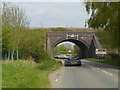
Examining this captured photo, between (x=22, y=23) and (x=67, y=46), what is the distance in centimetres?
11524

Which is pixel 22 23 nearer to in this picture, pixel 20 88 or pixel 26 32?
pixel 26 32

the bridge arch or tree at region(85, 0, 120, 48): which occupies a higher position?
tree at region(85, 0, 120, 48)

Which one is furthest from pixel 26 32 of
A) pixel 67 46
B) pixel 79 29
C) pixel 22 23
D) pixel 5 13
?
pixel 67 46

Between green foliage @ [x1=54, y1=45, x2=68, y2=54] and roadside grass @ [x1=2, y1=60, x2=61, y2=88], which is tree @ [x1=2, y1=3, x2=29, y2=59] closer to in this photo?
roadside grass @ [x1=2, y1=60, x2=61, y2=88]

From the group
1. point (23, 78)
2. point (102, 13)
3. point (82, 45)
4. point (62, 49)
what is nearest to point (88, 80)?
point (23, 78)

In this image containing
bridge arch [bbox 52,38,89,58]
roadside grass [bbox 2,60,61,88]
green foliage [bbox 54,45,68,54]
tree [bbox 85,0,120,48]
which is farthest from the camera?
green foliage [bbox 54,45,68,54]

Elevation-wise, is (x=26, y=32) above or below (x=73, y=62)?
above

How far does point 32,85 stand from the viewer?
15133 millimetres

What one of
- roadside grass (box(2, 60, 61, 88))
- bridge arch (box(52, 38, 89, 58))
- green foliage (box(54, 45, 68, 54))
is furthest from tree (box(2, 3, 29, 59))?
green foliage (box(54, 45, 68, 54))

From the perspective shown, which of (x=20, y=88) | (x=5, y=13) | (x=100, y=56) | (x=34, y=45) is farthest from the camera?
(x=100, y=56)

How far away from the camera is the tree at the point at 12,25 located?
35.1 metres

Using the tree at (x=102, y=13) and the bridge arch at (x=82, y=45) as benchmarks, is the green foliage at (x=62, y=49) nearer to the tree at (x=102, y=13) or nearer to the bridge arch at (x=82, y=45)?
the bridge arch at (x=82, y=45)

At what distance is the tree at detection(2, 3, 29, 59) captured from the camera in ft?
115

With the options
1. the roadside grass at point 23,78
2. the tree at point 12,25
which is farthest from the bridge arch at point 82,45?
the roadside grass at point 23,78
